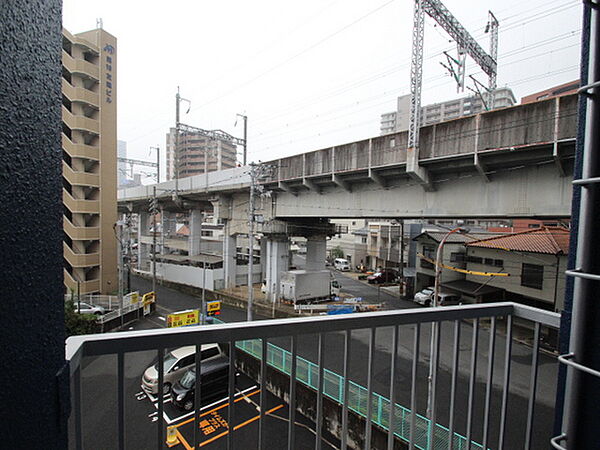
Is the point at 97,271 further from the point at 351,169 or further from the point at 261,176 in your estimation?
the point at 351,169

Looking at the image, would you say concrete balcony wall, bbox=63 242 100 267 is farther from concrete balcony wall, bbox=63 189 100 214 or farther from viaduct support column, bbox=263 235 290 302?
viaduct support column, bbox=263 235 290 302

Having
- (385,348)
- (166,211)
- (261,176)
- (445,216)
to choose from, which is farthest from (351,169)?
(166,211)

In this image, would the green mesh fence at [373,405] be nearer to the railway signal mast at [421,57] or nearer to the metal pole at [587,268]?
the metal pole at [587,268]

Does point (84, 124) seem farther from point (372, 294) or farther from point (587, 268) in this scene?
point (372, 294)

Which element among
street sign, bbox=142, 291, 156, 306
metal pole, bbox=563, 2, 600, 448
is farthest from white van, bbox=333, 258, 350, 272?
metal pole, bbox=563, 2, 600, 448

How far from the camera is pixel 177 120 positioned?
1208 cm

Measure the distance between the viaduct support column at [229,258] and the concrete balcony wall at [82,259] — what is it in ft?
15.3

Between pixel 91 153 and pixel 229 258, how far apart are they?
650cm

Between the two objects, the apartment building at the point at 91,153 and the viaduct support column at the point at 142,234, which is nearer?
the apartment building at the point at 91,153

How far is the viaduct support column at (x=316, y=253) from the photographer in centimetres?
1170

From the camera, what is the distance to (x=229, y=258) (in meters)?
13.3

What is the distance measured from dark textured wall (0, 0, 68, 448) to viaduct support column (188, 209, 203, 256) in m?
15.8

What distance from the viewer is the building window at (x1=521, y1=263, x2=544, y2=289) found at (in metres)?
8.32

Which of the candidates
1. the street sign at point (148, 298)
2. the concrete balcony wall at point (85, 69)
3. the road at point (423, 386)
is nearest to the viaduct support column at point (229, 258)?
the street sign at point (148, 298)
